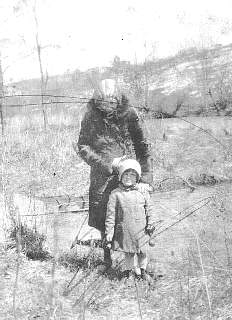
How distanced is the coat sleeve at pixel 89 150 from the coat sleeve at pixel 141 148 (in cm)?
36

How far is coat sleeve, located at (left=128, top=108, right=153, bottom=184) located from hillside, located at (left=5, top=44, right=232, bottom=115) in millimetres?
5632

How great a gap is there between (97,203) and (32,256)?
2.87ft

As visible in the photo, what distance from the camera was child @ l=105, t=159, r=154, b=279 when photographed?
4.13 m

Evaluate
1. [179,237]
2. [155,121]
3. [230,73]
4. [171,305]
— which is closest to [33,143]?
[155,121]

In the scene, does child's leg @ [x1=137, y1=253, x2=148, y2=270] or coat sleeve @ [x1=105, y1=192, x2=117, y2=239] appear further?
child's leg @ [x1=137, y1=253, x2=148, y2=270]

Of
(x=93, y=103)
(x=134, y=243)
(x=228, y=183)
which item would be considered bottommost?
(x=228, y=183)

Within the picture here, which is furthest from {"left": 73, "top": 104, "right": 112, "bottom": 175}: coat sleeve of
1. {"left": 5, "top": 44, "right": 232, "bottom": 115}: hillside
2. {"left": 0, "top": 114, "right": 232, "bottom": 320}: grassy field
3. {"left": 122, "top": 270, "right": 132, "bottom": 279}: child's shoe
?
{"left": 5, "top": 44, "right": 232, "bottom": 115}: hillside

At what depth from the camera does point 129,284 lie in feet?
13.6

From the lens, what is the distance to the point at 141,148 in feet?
15.3

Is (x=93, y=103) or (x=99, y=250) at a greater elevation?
(x=93, y=103)

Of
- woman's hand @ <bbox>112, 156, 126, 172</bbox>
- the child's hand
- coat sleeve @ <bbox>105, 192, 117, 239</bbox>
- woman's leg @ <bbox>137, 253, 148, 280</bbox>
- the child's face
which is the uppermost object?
woman's hand @ <bbox>112, 156, 126, 172</bbox>

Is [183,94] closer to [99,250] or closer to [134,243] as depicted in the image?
[99,250]

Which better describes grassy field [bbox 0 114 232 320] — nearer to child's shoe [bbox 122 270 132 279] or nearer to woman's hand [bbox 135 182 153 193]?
child's shoe [bbox 122 270 132 279]

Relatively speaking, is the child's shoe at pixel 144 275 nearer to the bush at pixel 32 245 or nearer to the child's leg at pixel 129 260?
the child's leg at pixel 129 260
